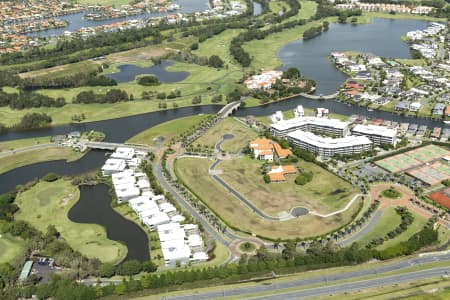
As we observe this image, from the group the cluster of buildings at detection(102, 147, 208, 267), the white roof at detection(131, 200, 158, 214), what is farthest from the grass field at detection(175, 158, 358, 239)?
the white roof at detection(131, 200, 158, 214)

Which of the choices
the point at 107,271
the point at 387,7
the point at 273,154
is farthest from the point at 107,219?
the point at 387,7

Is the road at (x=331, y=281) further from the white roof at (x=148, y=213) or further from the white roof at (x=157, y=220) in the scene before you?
the white roof at (x=148, y=213)

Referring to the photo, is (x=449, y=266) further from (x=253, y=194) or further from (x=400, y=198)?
(x=253, y=194)

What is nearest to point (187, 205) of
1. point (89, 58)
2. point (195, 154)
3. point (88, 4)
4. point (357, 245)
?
point (195, 154)

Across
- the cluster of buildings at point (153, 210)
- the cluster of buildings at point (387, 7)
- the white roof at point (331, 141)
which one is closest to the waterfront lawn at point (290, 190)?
the white roof at point (331, 141)

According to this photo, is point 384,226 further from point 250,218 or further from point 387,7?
point 387,7

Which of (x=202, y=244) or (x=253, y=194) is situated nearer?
(x=202, y=244)

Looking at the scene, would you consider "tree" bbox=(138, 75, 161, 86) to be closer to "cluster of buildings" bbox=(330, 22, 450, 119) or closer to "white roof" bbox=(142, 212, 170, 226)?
"cluster of buildings" bbox=(330, 22, 450, 119)
